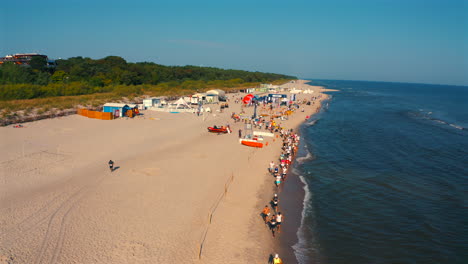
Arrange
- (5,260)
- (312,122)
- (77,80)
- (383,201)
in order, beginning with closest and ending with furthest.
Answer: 1. (5,260)
2. (383,201)
3. (312,122)
4. (77,80)

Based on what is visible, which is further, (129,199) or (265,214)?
(129,199)

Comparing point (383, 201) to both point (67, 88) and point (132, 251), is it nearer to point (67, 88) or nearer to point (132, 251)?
point (132, 251)

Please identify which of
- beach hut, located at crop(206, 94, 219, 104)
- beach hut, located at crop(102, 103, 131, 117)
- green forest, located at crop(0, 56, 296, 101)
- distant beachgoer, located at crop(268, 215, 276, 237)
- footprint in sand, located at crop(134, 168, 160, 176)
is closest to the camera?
distant beachgoer, located at crop(268, 215, 276, 237)

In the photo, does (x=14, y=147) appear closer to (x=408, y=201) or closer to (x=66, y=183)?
(x=66, y=183)

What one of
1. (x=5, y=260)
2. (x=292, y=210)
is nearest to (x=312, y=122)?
(x=292, y=210)

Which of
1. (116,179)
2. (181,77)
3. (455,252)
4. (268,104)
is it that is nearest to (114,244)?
(116,179)

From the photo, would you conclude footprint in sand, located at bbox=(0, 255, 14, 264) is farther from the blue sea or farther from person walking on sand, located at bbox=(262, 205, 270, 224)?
the blue sea

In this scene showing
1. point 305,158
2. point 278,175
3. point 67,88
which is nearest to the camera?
point 278,175

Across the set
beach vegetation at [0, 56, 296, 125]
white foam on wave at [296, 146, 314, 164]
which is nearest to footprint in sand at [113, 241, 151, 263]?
white foam on wave at [296, 146, 314, 164]

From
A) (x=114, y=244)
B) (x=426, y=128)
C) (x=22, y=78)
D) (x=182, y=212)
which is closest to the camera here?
(x=114, y=244)
